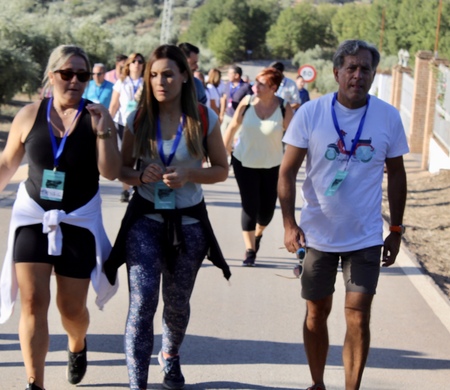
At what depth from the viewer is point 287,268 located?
902cm

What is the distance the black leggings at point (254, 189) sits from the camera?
8562mm

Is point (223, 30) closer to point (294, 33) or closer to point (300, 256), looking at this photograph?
point (294, 33)

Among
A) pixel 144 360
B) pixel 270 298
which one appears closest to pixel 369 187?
pixel 144 360

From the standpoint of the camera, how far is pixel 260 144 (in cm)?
845

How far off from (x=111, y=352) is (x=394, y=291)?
3.08 metres

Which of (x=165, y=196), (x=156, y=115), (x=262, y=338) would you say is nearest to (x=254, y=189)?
(x=262, y=338)

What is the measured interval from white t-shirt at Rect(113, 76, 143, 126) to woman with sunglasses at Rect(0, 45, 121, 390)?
640 centimetres

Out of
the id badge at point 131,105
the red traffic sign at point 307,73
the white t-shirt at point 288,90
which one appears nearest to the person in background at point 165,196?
the id badge at point 131,105

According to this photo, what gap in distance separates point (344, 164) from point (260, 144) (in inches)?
144

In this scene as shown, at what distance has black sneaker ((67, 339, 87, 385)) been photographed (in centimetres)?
532

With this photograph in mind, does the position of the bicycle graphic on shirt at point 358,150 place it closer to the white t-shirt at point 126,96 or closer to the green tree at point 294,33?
the white t-shirt at point 126,96

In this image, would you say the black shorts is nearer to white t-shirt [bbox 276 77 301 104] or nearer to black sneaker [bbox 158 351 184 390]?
black sneaker [bbox 158 351 184 390]

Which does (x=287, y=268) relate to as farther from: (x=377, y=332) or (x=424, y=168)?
(x=424, y=168)

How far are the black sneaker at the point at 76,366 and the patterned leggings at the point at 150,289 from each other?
479 mm
